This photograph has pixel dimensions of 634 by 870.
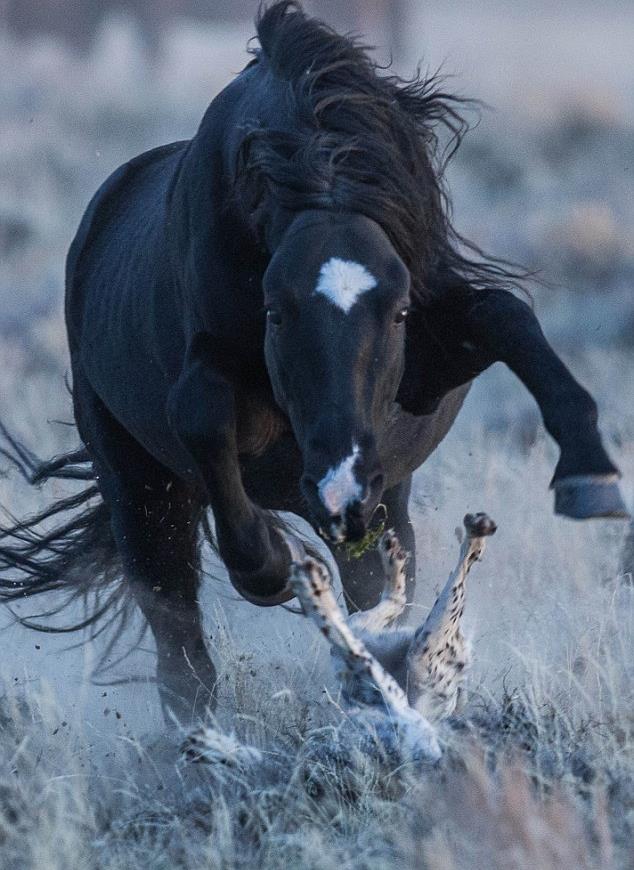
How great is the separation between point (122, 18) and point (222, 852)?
39407mm

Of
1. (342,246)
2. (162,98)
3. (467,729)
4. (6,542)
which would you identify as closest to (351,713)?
(467,729)

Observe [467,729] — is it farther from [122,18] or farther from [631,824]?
[122,18]

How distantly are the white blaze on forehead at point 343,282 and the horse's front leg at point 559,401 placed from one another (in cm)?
49

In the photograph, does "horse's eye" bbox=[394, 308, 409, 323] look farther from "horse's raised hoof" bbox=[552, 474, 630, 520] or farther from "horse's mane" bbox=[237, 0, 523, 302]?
"horse's raised hoof" bbox=[552, 474, 630, 520]

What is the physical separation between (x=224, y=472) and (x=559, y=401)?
2.91 feet

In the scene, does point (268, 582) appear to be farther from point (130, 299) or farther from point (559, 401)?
point (130, 299)

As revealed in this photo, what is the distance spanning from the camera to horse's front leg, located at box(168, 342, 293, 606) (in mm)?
4273

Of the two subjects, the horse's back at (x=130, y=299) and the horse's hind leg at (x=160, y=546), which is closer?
the horse's back at (x=130, y=299)

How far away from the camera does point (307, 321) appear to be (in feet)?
12.7

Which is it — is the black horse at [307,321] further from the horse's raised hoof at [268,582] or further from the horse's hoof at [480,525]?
the horse's hoof at [480,525]

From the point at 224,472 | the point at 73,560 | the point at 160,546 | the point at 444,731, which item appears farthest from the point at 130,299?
the point at 444,731

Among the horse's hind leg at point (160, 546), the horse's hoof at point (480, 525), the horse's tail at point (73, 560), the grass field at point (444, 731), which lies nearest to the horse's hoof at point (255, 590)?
the grass field at point (444, 731)

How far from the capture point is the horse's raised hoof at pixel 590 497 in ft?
12.2

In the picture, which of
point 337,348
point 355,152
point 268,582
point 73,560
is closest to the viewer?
point 337,348
